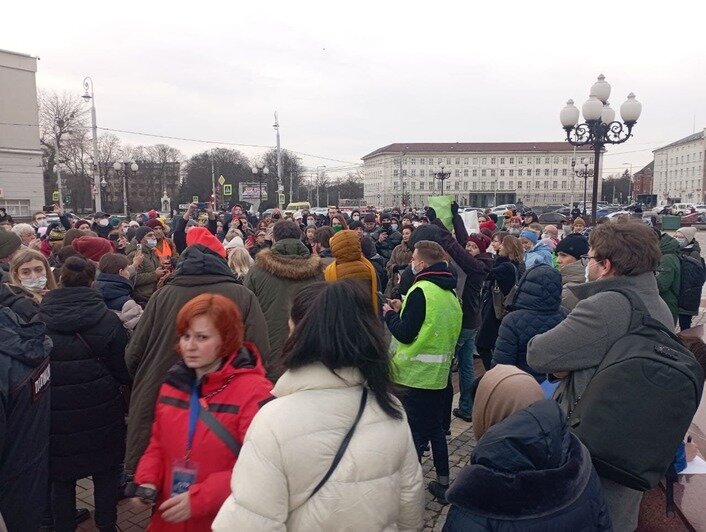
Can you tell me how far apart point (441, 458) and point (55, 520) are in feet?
8.67

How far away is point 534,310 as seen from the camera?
3988 mm

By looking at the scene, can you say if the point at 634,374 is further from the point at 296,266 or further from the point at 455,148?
the point at 455,148

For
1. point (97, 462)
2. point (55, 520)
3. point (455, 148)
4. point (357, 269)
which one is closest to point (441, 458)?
point (357, 269)

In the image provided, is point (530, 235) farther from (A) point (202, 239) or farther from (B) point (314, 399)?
(B) point (314, 399)

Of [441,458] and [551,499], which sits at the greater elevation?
[551,499]

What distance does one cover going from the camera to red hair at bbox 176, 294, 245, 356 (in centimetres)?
247

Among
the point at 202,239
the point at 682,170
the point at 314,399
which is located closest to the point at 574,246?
the point at 202,239

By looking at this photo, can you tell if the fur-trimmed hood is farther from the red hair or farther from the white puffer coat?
the red hair

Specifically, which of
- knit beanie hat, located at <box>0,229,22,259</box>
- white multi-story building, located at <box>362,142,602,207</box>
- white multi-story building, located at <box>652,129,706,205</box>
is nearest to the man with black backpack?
knit beanie hat, located at <box>0,229,22,259</box>

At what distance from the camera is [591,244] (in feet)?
9.16

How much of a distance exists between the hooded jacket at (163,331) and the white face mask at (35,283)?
1.51 m

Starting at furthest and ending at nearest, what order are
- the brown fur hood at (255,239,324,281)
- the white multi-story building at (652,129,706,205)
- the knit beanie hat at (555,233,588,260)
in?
the white multi-story building at (652,129,706,205)
the knit beanie hat at (555,233,588,260)
the brown fur hood at (255,239,324,281)

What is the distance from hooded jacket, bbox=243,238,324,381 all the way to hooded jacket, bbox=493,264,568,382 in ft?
5.39

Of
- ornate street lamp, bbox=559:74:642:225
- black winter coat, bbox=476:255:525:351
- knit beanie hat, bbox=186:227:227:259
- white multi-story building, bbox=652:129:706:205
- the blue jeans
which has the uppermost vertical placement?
white multi-story building, bbox=652:129:706:205
